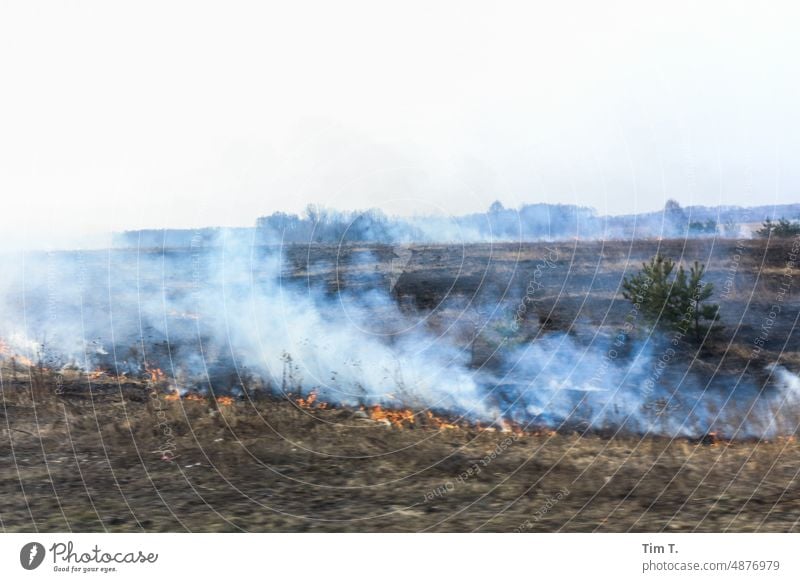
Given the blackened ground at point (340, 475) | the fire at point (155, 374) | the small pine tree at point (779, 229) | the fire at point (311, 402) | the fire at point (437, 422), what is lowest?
the blackened ground at point (340, 475)

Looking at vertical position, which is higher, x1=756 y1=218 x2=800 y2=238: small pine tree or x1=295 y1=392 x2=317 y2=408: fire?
x1=756 y1=218 x2=800 y2=238: small pine tree

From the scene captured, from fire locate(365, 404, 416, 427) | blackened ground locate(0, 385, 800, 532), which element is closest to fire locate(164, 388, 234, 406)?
blackened ground locate(0, 385, 800, 532)

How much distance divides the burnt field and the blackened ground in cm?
4

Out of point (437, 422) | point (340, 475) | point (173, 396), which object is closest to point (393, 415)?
point (437, 422)

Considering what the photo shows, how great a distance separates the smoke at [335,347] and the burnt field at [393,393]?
0.04 meters

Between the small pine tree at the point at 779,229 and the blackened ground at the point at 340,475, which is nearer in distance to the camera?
the blackened ground at the point at 340,475

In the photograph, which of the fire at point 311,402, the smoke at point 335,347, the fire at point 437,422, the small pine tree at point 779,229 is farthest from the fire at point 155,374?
the small pine tree at point 779,229

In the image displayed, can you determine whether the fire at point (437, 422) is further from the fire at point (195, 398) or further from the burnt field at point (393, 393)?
the fire at point (195, 398)

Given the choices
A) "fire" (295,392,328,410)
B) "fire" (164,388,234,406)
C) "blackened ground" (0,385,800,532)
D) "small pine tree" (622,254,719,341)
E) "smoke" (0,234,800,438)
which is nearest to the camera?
"blackened ground" (0,385,800,532)

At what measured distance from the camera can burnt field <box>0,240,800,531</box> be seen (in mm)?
12555

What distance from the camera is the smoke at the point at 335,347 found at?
584 inches

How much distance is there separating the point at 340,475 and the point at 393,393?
233 centimetres

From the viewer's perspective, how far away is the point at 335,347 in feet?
51.5

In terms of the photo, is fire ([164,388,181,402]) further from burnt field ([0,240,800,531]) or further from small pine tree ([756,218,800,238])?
small pine tree ([756,218,800,238])
